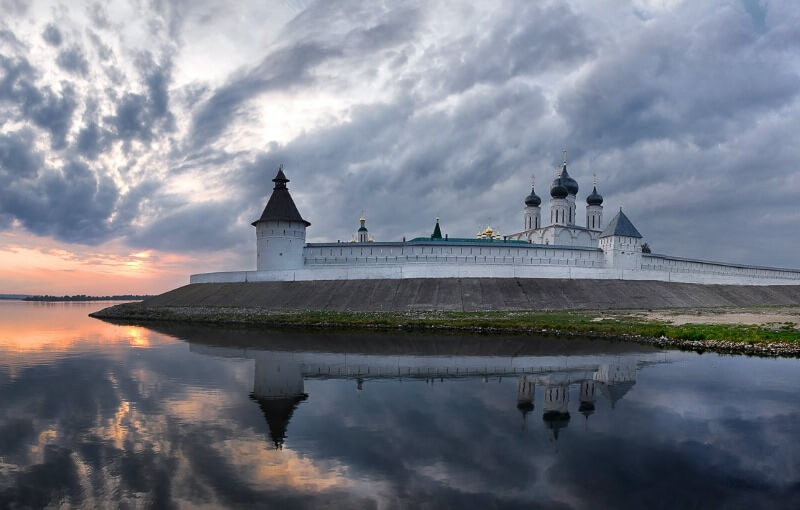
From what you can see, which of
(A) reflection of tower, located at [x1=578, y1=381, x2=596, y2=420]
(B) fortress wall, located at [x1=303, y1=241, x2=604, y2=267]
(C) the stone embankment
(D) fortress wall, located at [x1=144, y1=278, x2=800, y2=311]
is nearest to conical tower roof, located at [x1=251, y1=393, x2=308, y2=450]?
(A) reflection of tower, located at [x1=578, y1=381, x2=596, y2=420]

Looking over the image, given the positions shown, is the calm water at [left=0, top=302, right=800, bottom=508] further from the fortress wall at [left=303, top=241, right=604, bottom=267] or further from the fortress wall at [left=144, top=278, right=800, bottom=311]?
the fortress wall at [left=303, top=241, right=604, bottom=267]

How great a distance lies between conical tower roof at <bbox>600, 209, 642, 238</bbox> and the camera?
44.2 meters

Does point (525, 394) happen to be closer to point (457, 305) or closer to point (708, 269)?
point (457, 305)

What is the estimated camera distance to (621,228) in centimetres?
4444

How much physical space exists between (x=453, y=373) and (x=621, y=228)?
3521 cm

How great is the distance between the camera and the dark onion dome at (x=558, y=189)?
5403 centimetres

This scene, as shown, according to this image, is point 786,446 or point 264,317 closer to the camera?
point 786,446

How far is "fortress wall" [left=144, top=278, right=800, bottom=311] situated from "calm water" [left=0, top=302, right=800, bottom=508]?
688 inches

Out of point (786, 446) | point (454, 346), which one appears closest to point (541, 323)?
point (454, 346)

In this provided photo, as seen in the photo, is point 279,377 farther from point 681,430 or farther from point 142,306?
point 142,306

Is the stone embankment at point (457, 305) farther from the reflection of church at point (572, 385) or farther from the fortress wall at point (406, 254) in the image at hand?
the reflection of church at point (572, 385)

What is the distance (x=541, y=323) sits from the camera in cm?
2508

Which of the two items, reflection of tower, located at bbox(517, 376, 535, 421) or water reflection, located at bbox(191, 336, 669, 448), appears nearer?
reflection of tower, located at bbox(517, 376, 535, 421)

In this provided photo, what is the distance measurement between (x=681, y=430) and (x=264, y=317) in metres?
A: 25.9
